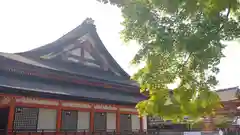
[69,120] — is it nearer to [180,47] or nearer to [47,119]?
[47,119]

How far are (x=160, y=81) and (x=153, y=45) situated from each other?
3.33 feet

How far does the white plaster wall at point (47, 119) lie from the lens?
13633 millimetres

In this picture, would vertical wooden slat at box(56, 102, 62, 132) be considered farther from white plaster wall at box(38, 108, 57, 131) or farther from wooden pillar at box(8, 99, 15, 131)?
wooden pillar at box(8, 99, 15, 131)

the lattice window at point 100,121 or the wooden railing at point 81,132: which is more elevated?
the lattice window at point 100,121

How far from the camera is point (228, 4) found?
4141 mm

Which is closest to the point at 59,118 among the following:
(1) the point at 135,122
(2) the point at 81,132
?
(2) the point at 81,132

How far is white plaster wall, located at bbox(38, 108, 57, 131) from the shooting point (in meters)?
13.6

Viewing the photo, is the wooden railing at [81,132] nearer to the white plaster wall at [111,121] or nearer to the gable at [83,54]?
the white plaster wall at [111,121]

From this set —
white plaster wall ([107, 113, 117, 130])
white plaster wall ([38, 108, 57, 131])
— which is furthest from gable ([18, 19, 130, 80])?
white plaster wall ([107, 113, 117, 130])

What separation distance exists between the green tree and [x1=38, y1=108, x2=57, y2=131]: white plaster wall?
9.53 m

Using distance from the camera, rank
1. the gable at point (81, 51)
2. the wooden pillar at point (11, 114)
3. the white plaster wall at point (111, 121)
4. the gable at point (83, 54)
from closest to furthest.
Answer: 1. the wooden pillar at point (11, 114)
2. the white plaster wall at point (111, 121)
3. the gable at point (81, 51)
4. the gable at point (83, 54)

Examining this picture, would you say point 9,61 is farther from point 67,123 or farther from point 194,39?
point 194,39

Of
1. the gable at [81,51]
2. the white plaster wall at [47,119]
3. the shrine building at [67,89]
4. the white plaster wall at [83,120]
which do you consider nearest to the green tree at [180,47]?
the shrine building at [67,89]

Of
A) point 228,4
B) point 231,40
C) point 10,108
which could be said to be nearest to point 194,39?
point 228,4
